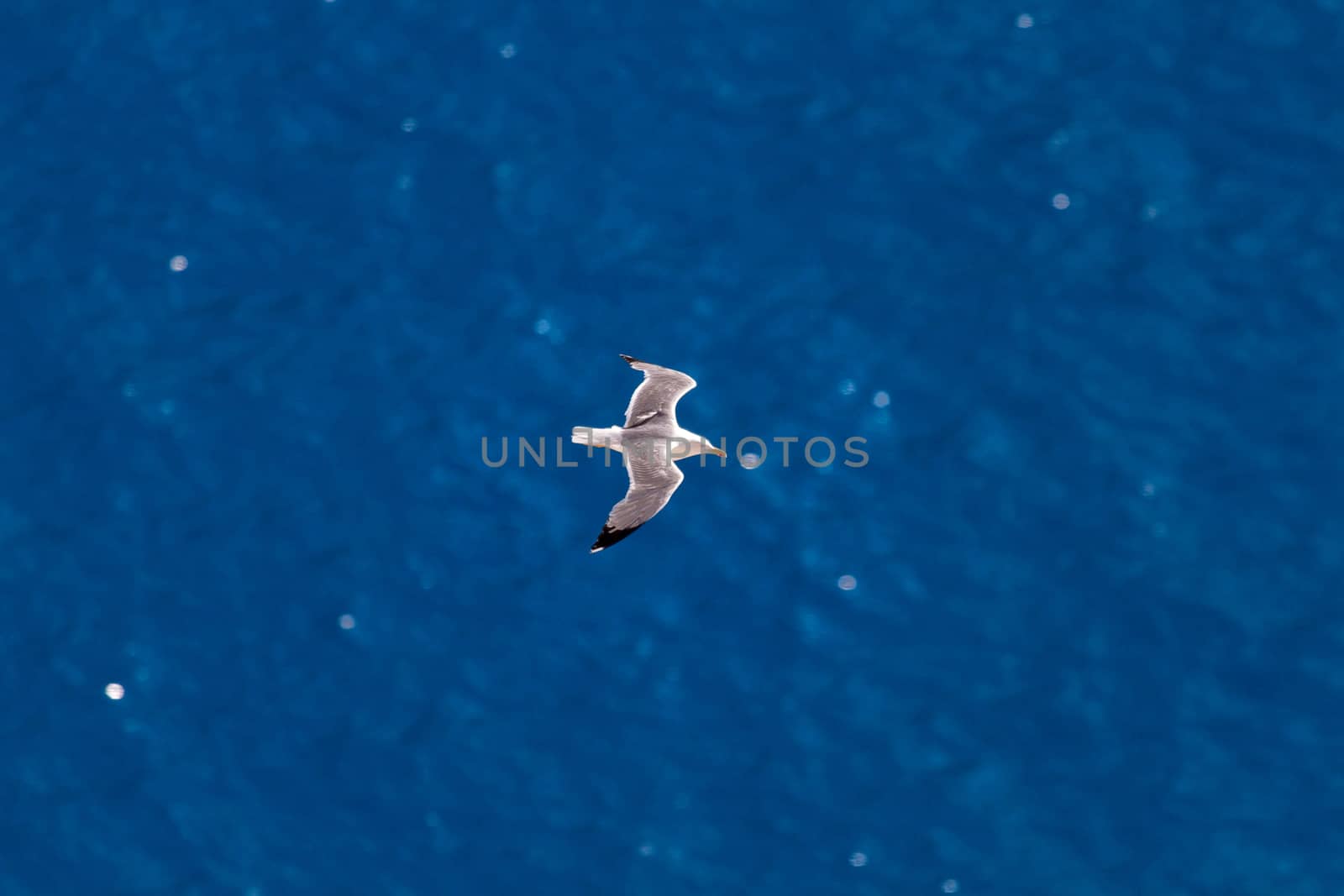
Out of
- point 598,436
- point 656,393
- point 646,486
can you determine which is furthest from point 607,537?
point 656,393

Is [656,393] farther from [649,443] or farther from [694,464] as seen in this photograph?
[694,464]

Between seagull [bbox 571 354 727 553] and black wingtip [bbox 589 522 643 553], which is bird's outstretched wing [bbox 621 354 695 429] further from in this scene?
black wingtip [bbox 589 522 643 553]

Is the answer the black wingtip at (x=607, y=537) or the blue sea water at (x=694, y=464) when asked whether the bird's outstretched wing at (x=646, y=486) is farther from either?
the blue sea water at (x=694, y=464)

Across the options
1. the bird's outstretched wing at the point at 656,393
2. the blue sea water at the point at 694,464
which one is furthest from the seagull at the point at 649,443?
the blue sea water at the point at 694,464

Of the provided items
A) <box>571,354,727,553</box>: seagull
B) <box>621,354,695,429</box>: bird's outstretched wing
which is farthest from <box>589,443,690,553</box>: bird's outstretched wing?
<box>621,354,695,429</box>: bird's outstretched wing

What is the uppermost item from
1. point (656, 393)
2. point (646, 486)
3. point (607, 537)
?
point (656, 393)

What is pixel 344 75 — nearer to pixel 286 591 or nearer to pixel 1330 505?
pixel 286 591

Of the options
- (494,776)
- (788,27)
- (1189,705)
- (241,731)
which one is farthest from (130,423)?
(1189,705)
